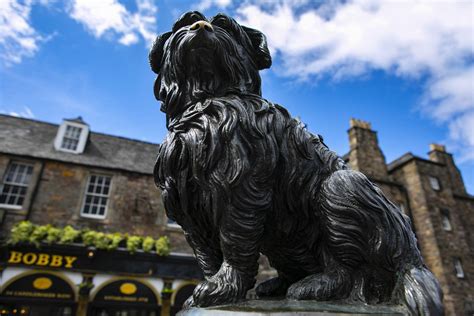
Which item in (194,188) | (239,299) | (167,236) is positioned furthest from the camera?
(167,236)

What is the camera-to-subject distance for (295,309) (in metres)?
1.40

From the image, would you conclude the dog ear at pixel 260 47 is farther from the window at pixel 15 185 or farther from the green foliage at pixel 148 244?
the window at pixel 15 185

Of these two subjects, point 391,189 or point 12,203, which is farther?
point 391,189

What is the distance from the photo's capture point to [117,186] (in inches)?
460

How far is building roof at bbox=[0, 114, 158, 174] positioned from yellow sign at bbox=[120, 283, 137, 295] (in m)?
4.05

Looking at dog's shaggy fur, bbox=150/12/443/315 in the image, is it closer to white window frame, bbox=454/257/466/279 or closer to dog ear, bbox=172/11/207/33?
dog ear, bbox=172/11/207/33

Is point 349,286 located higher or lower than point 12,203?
lower

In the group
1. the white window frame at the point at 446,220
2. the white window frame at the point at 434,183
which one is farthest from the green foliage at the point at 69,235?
the white window frame at the point at 434,183

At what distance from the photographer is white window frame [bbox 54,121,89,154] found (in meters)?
12.3

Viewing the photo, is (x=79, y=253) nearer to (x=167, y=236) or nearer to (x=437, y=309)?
(x=167, y=236)

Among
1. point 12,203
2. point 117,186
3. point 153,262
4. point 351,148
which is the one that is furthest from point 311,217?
point 351,148

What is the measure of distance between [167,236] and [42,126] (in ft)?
24.1

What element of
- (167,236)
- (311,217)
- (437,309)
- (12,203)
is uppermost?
(12,203)

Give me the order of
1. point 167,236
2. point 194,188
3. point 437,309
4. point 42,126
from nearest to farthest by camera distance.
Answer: point 437,309
point 194,188
point 167,236
point 42,126
